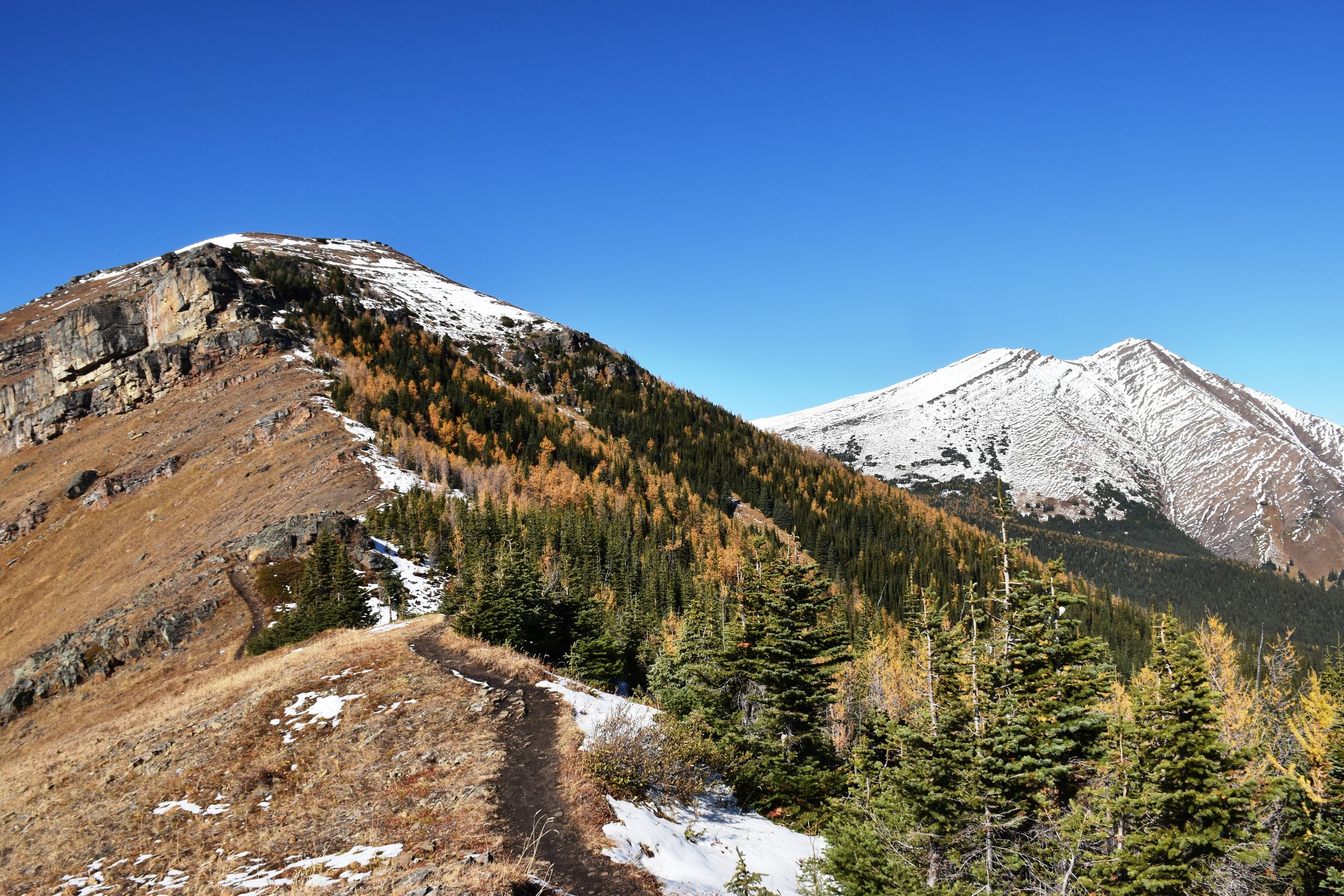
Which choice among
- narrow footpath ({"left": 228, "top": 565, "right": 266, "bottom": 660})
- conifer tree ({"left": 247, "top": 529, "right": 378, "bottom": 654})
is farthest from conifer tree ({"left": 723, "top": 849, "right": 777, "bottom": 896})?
narrow footpath ({"left": 228, "top": 565, "right": 266, "bottom": 660})

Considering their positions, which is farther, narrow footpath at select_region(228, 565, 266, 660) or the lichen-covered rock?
the lichen-covered rock

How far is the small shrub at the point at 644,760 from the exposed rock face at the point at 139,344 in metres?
133

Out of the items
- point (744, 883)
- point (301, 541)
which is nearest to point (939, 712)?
point (744, 883)

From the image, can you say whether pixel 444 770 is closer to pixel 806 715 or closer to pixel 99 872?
pixel 99 872

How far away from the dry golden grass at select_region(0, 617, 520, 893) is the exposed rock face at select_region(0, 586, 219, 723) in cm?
2538

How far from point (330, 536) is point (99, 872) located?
45.0 metres

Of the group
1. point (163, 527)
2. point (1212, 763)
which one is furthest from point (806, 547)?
point (1212, 763)

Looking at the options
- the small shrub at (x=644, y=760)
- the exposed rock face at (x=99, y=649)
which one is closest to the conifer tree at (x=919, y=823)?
the small shrub at (x=644, y=760)

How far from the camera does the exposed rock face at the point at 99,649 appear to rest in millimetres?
51656

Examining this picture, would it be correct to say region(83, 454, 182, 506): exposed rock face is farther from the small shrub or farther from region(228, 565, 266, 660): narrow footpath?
the small shrub

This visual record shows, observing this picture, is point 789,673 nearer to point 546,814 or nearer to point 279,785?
point 546,814

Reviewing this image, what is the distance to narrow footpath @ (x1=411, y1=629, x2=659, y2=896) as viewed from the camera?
1251cm

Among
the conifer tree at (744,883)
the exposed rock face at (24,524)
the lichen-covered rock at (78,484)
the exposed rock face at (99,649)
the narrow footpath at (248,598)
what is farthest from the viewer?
the lichen-covered rock at (78,484)

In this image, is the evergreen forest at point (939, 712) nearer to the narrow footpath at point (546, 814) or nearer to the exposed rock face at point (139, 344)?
the narrow footpath at point (546, 814)
